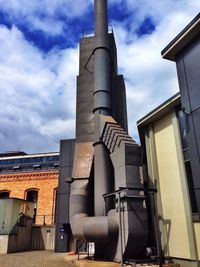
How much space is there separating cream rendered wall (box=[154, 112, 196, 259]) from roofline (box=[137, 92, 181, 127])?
1.09 ft

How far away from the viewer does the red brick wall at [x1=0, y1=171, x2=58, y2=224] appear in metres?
27.1

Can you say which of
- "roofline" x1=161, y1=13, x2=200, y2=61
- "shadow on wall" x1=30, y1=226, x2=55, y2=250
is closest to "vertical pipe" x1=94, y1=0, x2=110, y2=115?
"roofline" x1=161, y1=13, x2=200, y2=61

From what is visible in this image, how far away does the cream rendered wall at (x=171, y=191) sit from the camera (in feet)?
36.4

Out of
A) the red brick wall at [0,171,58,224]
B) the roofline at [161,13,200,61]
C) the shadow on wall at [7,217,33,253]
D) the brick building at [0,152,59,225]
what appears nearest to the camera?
the roofline at [161,13,200,61]

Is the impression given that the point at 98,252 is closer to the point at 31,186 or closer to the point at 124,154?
the point at 124,154

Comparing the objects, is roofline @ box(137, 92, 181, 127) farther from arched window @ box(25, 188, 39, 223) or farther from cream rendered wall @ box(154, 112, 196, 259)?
arched window @ box(25, 188, 39, 223)

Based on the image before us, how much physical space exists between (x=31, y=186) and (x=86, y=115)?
13463 mm

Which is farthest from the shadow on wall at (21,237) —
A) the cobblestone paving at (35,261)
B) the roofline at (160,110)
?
the roofline at (160,110)

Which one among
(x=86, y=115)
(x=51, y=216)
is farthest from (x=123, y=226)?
(x=51, y=216)

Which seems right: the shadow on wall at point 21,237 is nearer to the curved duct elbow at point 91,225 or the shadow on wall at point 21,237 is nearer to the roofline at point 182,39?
the curved duct elbow at point 91,225

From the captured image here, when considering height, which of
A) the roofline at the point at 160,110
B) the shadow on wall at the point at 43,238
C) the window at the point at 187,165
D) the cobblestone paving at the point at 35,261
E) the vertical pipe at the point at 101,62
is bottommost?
the cobblestone paving at the point at 35,261

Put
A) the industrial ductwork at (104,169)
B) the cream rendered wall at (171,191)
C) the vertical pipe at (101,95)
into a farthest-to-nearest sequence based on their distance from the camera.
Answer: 1. the vertical pipe at (101,95)
2. the industrial ductwork at (104,169)
3. the cream rendered wall at (171,191)

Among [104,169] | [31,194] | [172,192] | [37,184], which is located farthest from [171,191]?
[31,194]

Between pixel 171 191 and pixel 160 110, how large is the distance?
395 cm
